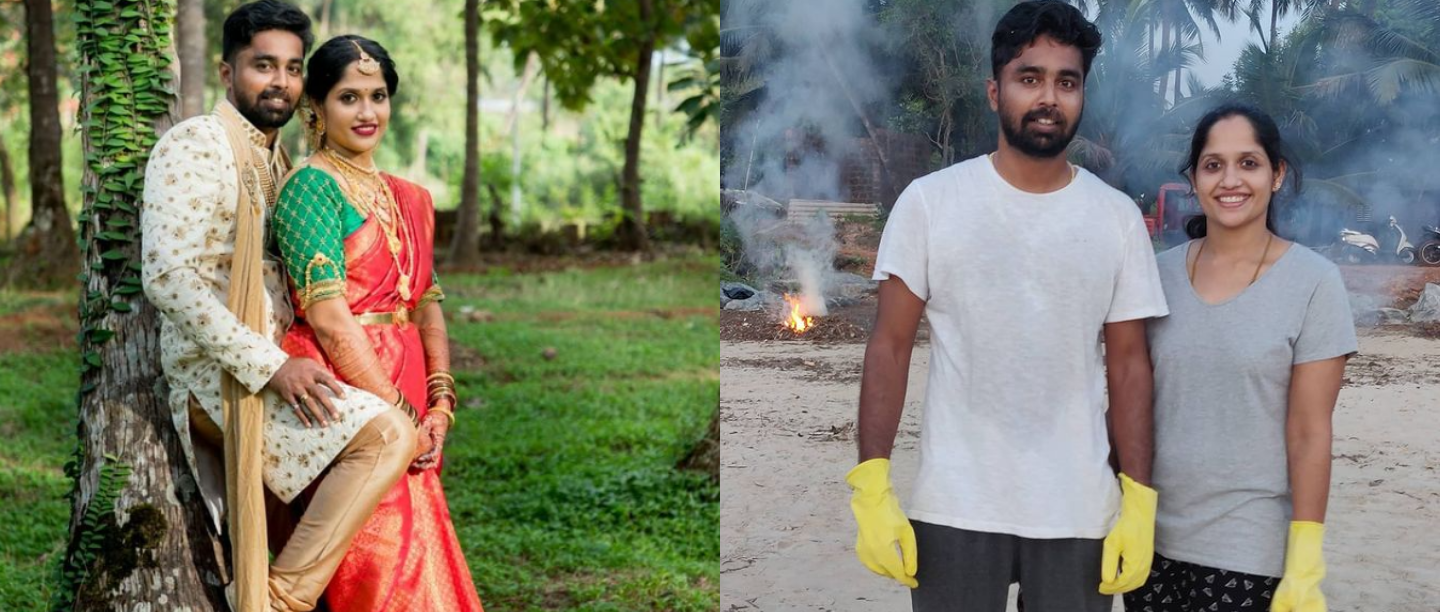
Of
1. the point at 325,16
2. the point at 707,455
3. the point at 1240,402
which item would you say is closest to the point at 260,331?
the point at 1240,402

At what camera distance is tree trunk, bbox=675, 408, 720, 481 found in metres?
6.00

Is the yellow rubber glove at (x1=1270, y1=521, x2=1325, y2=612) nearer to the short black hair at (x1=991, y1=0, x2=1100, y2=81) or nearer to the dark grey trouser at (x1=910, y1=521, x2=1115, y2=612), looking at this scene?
the dark grey trouser at (x1=910, y1=521, x2=1115, y2=612)

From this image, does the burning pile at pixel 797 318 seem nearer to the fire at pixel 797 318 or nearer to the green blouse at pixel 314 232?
the fire at pixel 797 318

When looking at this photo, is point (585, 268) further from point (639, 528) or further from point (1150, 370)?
point (1150, 370)

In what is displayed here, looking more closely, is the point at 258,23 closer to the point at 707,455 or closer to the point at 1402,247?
the point at 1402,247

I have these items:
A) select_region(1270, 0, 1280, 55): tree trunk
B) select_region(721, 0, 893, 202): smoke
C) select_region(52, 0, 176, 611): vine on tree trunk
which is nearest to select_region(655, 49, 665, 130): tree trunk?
select_region(52, 0, 176, 611): vine on tree trunk

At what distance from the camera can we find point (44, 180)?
11.1 metres

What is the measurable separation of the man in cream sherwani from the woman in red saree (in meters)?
0.06

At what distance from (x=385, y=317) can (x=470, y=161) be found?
460 inches

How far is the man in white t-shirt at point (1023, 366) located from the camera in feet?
7.77

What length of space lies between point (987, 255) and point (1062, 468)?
400mm

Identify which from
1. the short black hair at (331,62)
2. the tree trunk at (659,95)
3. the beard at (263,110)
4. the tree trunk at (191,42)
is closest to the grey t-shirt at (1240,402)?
the short black hair at (331,62)

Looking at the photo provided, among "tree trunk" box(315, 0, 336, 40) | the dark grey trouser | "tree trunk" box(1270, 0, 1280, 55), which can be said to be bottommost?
the dark grey trouser

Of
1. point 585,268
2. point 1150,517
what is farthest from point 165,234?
point 585,268
